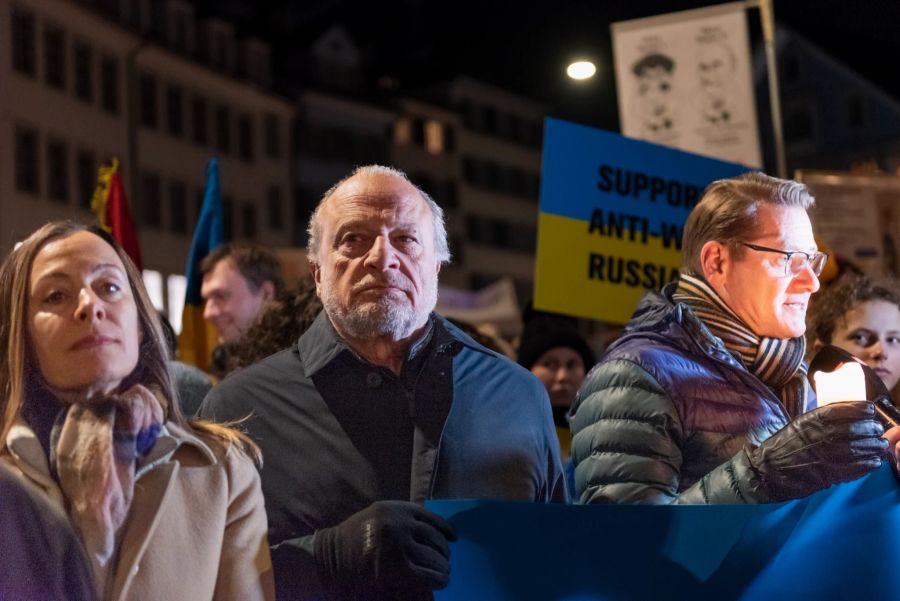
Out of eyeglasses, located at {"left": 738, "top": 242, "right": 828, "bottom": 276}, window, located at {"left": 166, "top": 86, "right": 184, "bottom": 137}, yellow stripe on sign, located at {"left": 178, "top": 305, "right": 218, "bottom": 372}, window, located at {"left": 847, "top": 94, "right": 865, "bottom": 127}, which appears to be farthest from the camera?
window, located at {"left": 847, "top": 94, "right": 865, "bottom": 127}

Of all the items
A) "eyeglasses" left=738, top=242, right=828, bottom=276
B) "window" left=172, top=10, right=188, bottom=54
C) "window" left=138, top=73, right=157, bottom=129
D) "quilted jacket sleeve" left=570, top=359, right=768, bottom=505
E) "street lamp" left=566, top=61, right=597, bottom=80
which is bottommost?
"quilted jacket sleeve" left=570, top=359, right=768, bottom=505

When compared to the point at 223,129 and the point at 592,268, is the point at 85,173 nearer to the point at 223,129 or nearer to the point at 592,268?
the point at 223,129

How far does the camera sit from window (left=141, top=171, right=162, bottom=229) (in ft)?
159

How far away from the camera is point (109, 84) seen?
46.8 m

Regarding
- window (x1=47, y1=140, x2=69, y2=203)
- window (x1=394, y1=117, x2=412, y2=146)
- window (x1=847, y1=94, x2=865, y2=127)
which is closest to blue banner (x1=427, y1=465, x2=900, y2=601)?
window (x1=47, y1=140, x2=69, y2=203)

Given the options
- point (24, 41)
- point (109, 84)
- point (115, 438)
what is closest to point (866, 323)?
point (115, 438)

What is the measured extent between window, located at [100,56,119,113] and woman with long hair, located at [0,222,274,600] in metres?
44.0

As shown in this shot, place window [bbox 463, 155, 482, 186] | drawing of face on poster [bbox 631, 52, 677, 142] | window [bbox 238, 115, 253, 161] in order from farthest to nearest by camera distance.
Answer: window [bbox 463, 155, 482, 186], window [bbox 238, 115, 253, 161], drawing of face on poster [bbox 631, 52, 677, 142]

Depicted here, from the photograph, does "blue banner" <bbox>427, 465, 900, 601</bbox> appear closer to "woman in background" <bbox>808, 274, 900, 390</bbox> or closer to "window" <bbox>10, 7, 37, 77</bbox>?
"woman in background" <bbox>808, 274, 900, 390</bbox>

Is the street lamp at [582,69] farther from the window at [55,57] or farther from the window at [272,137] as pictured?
the window at [272,137]

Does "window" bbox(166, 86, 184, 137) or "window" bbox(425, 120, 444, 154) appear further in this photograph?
"window" bbox(425, 120, 444, 154)

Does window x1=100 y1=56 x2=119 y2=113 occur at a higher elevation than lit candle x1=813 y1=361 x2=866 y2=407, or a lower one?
higher

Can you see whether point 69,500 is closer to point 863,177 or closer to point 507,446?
point 507,446

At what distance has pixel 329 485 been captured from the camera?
3.99m
